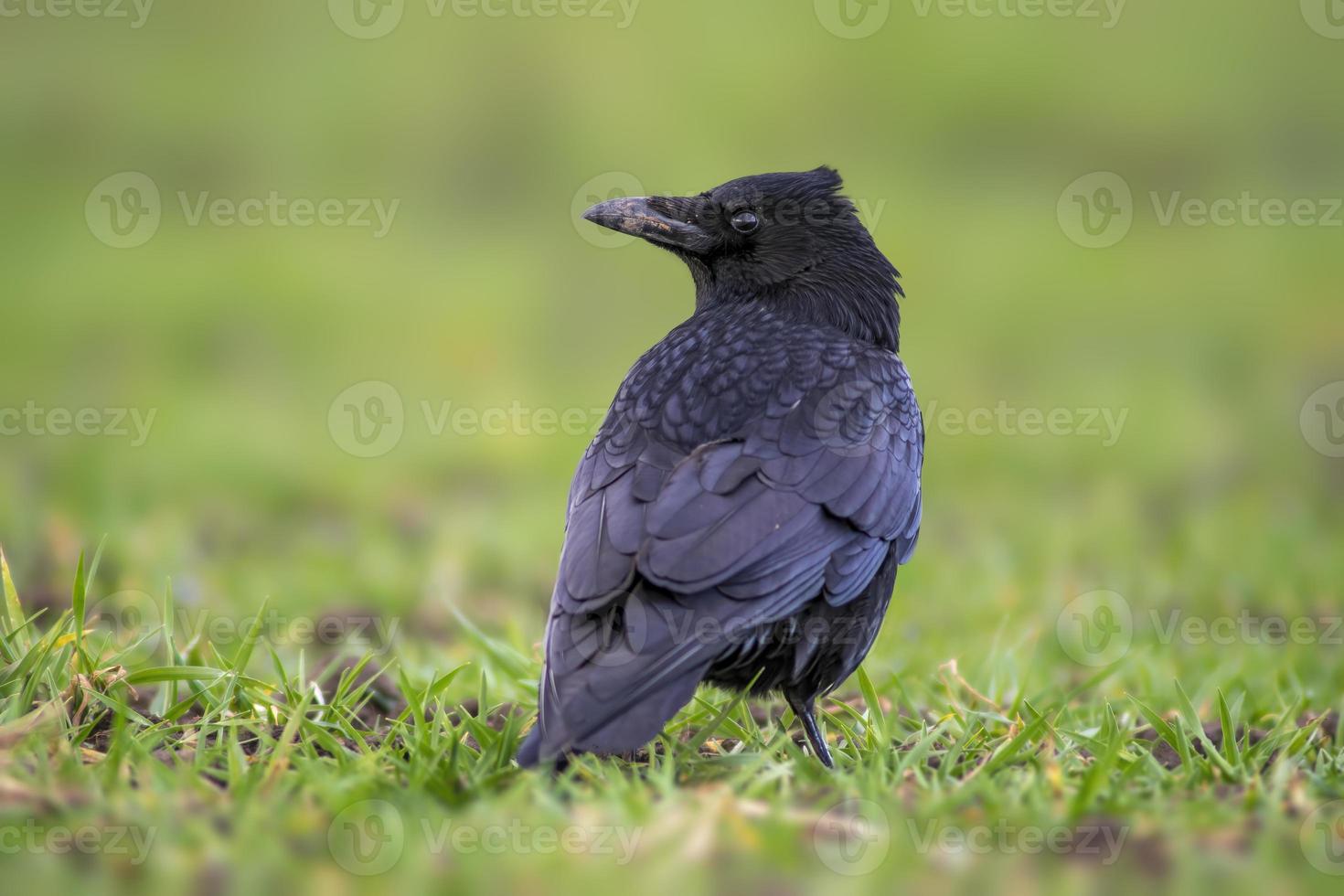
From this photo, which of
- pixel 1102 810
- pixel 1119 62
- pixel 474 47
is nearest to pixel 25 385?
pixel 474 47

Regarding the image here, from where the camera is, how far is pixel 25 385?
8602 millimetres

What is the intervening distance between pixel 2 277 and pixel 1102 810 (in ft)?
29.5

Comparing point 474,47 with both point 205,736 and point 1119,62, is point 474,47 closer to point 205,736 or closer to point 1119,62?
point 1119,62

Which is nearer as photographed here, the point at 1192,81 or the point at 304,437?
the point at 304,437

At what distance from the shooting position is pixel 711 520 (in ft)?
12.1

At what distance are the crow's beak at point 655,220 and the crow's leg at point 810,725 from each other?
1643mm
